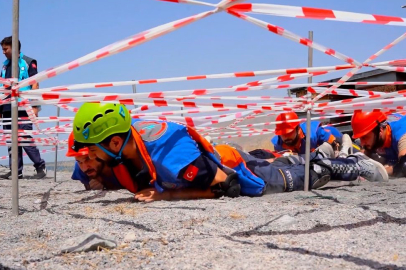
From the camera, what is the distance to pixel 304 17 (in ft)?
8.32

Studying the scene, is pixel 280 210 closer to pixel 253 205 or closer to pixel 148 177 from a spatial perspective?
pixel 253 205

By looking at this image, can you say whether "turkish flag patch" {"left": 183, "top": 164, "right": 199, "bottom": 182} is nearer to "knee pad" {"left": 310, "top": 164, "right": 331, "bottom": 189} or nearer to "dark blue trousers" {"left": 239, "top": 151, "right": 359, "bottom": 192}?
"dark blue trousers" {"left": 239, "top": 151, "right": 359, "bottom": 192}

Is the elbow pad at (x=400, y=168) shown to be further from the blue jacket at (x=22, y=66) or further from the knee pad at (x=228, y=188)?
the blue jacket at (x=22, y=66)

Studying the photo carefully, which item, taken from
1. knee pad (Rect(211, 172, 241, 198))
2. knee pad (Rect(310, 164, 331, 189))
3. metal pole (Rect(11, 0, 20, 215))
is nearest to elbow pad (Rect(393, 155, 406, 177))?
knee pad (Rect(310, 164, 331, 189))

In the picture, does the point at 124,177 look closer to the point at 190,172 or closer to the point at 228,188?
the point at 190,172

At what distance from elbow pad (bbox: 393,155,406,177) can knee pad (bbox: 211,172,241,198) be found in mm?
2430

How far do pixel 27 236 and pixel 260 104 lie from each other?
2485mm

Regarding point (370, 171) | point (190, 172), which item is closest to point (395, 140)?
point (370, 171)

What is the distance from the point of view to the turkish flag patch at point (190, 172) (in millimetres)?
3049

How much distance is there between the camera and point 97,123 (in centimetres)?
301

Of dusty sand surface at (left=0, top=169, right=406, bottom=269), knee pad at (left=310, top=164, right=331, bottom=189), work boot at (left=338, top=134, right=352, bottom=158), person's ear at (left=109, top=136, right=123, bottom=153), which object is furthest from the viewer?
work boot at (left=338, top=134, right=352, bottom=158)

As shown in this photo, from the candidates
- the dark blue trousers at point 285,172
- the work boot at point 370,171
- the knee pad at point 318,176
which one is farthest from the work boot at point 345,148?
the knee pad at point 318,176

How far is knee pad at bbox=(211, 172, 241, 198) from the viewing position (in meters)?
3.27

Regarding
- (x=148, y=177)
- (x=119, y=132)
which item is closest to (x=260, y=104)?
(x=148, y=177)
